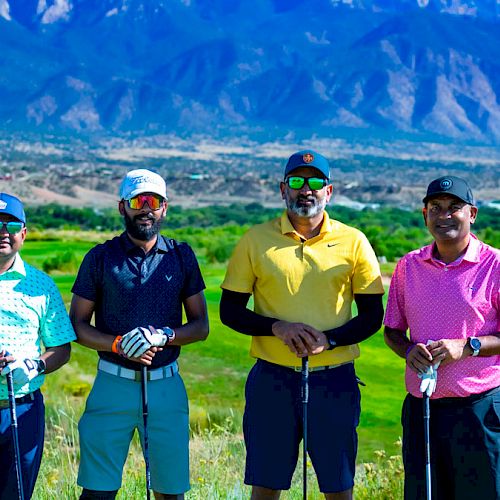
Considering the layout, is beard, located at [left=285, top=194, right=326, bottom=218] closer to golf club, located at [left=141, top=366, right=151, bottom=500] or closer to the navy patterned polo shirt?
the navy patterned polo shirt

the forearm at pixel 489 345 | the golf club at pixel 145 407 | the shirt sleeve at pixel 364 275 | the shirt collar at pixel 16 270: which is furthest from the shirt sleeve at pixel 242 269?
the forearm at pixel 489 345

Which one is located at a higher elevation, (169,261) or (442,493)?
(169,261)

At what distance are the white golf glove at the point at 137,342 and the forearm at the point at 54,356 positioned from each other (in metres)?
0.38

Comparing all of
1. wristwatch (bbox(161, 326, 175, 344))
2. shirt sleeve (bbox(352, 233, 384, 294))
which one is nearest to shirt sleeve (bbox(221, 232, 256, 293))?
wristwatch (bbox(161, 326, 175, 344))

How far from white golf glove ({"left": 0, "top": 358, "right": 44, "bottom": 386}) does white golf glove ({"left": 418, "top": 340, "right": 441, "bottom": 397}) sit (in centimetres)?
214

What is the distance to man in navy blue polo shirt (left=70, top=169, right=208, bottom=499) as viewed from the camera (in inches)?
235

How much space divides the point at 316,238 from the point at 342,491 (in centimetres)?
153

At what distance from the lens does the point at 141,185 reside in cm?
604

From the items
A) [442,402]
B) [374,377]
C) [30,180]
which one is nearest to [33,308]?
[442,402]

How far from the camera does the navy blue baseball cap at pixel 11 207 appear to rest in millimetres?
5668

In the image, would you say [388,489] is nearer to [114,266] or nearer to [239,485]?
[239,485]

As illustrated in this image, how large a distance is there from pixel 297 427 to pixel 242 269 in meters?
1.02

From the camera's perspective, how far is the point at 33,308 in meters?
5.68

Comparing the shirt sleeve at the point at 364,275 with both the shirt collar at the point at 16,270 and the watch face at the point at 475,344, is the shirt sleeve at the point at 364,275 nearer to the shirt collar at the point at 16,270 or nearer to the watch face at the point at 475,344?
the watch face at the point at 475,344
